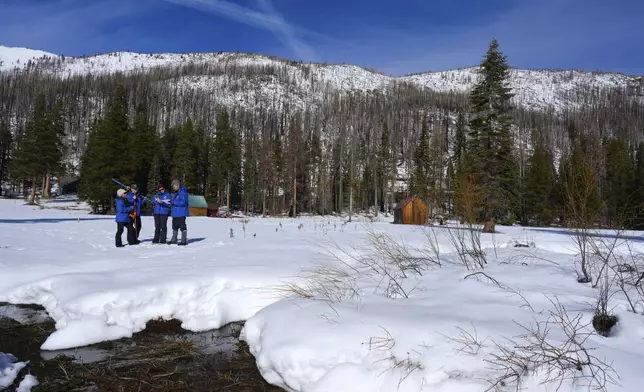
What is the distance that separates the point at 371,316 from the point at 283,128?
117 metres

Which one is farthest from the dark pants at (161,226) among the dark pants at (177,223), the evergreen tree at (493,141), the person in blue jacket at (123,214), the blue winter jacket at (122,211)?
the evergreen tree at (493,141)

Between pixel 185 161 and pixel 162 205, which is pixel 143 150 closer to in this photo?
pixel 185 161

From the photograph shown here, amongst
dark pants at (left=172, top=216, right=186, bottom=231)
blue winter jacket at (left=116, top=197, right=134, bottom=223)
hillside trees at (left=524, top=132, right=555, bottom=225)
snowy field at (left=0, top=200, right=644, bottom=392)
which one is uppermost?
hillside trees at (left=524, top=132, right=555, bottom=225)

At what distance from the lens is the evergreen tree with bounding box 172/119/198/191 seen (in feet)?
140

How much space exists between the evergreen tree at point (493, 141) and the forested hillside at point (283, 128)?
929mm

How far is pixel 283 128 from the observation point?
117 m

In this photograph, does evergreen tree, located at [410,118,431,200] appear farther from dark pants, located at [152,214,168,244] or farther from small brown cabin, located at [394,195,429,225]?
dark pants, located at [152,214,168,244]

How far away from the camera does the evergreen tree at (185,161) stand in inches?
1677

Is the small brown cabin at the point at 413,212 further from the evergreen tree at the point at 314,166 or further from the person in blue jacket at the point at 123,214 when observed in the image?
the person in blue jacket at the point at 123,214

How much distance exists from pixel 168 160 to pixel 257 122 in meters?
79.6

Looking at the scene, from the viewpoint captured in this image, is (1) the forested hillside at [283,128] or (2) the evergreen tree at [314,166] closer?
(1) the forested hillside at [283,128]

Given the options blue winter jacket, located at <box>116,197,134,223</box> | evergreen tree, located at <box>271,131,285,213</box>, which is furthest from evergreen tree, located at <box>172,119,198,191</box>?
blue winter jacket, located at <box>116,197,134,223</box>

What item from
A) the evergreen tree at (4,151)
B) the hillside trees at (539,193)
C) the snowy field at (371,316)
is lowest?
the snowy field at (371,316)

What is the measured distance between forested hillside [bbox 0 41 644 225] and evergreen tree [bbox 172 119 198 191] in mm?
140
